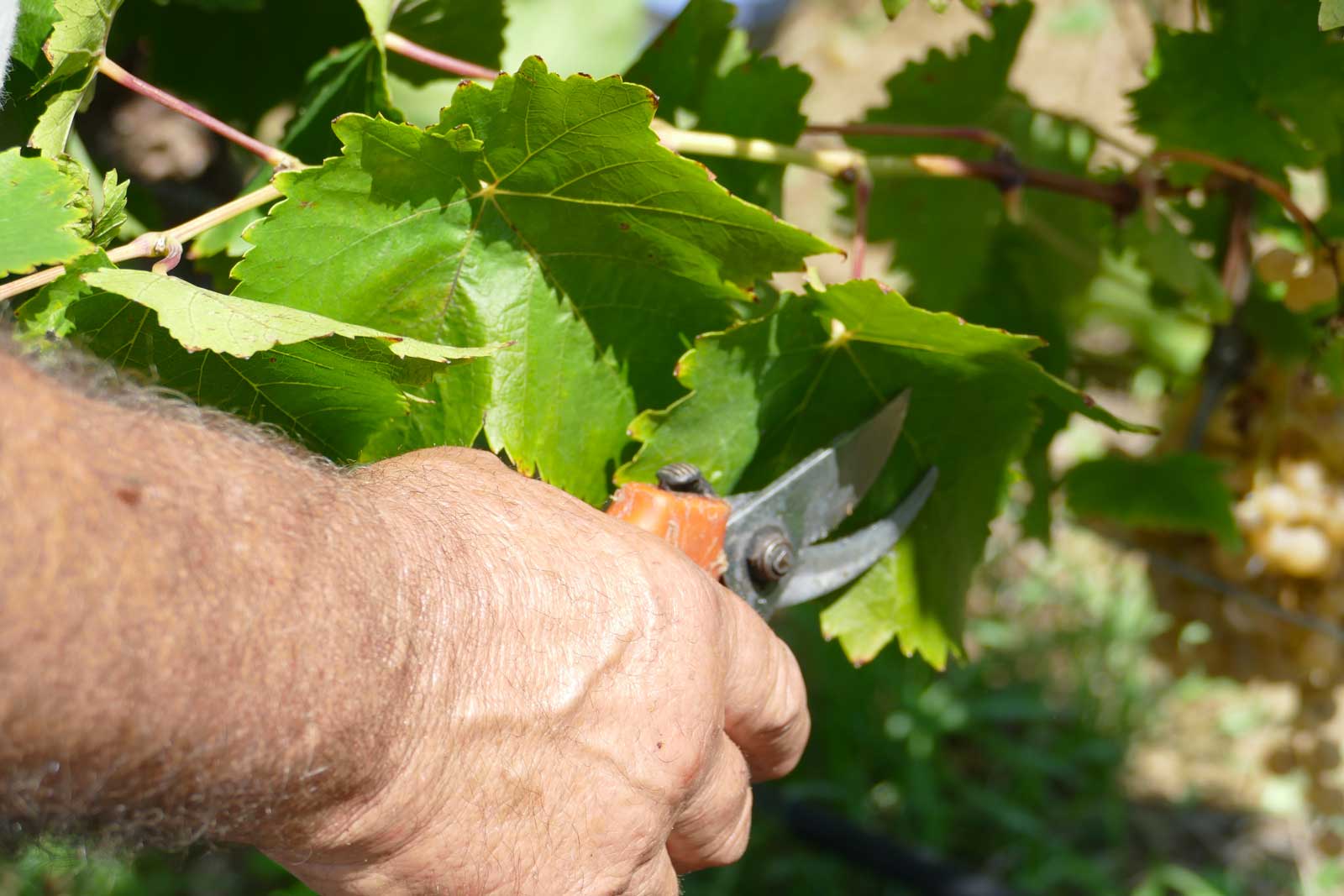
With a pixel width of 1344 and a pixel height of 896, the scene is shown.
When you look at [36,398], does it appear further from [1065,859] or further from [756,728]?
[1065,859]

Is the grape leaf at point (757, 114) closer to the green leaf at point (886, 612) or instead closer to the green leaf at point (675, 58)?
the green leaf at point (675, 58)

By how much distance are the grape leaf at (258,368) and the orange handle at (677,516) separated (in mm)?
173

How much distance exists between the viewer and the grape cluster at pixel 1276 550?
1.37 meters

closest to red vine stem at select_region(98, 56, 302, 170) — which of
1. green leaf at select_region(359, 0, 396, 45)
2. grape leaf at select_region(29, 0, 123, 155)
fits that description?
grape leaf at select_region(29, 0, 123, 155)

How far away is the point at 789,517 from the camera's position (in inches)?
37.0

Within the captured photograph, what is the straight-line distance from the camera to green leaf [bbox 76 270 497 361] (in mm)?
643

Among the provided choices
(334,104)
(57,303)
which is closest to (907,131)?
(334,104)

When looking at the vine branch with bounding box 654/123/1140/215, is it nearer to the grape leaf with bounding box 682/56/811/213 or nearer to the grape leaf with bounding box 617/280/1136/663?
the grape leaf with bounding box 682/56/811/213

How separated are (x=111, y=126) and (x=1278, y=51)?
1178 mm

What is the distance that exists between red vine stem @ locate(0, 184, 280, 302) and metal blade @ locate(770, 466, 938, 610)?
478 millimetres

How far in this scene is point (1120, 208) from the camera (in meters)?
1.25

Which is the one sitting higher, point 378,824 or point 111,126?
point 111,126

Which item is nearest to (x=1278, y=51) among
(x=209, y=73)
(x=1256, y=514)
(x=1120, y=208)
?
(x=1120, y=208)

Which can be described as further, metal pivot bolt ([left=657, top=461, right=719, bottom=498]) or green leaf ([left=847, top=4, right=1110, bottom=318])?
green leaf ([left=847, top=4, right=1110, bottom=318])
